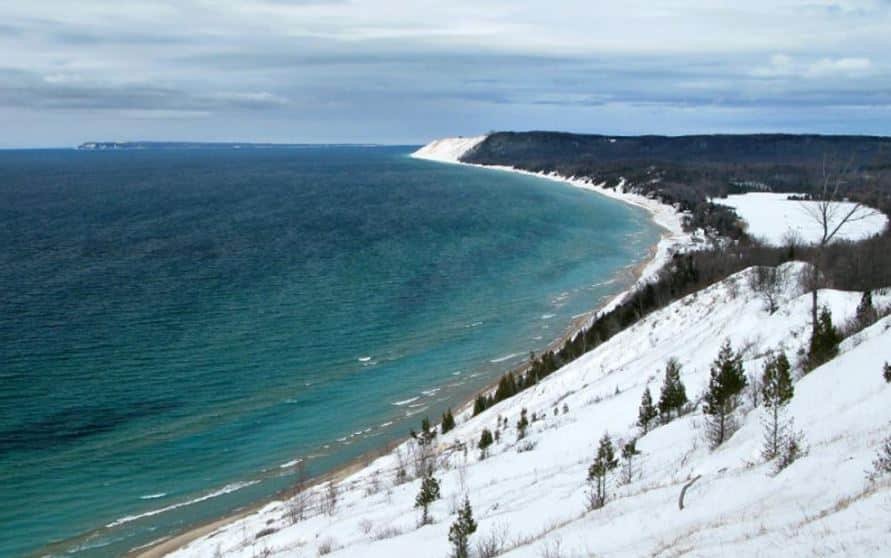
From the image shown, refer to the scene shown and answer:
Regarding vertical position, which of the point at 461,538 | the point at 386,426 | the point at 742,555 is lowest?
the point at 386,426

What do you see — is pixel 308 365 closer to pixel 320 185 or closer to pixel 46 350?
pixel 46 350

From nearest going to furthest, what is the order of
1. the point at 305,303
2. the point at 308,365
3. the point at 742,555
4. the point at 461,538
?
the point at 742,555 → the point at 461,538 → the point at 308,365 → the point at 305,303

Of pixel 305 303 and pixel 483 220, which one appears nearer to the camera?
pixel 305 303

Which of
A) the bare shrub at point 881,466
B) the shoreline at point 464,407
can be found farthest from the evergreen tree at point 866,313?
the bare shrub at point 881,466

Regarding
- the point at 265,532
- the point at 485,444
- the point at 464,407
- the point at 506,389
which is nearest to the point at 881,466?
the point at 485,444

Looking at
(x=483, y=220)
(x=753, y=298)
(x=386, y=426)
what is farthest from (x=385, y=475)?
(x=483, y=220)

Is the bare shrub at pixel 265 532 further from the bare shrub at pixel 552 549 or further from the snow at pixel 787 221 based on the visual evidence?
the snow at pixel 787 221
